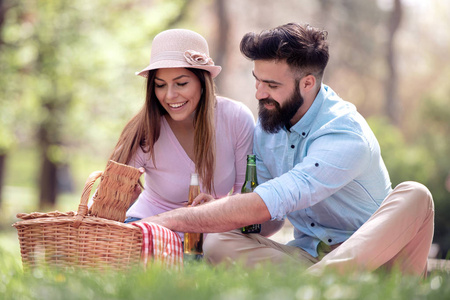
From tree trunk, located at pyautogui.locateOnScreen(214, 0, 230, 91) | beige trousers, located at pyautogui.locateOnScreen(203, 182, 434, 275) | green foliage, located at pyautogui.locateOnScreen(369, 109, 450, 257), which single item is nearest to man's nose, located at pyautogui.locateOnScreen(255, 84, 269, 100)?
beige trousers, located at pyautogui.locateOnScreen(203, 182, 434, 275)

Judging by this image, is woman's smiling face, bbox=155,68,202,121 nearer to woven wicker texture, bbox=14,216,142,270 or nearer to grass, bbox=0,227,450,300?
woven wicker texture, bbox=14,216,142,270

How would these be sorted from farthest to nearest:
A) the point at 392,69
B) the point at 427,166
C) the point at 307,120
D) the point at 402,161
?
the point at 392,69, the point at 427,166, the point at 402,161, the point at 307,120

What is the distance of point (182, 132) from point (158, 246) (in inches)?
57.6

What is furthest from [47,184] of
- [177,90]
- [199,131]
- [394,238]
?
[394,238]

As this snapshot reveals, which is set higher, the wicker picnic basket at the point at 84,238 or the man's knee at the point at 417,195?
the man's knee at the point at 417,195

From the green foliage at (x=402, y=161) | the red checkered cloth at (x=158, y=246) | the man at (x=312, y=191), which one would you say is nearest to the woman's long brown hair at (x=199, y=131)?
the man at (x=312, y=191)

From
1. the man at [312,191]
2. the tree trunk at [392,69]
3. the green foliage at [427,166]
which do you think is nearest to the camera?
the man at [312,191]

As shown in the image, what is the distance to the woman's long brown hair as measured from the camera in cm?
406

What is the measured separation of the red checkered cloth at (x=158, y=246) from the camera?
293 centimetres

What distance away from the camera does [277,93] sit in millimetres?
3869

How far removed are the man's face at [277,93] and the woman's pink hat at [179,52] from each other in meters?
0.38

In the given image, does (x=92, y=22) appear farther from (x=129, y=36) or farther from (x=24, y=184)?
(x=24, y=184)

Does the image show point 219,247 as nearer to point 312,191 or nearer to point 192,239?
point 192,239

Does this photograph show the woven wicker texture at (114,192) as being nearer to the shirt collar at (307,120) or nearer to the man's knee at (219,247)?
the man's knee at (219,247)
